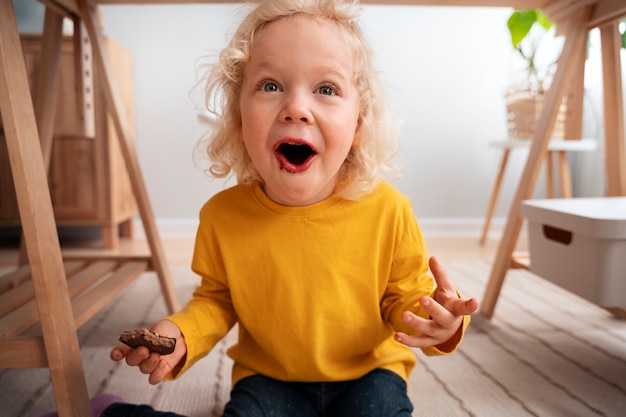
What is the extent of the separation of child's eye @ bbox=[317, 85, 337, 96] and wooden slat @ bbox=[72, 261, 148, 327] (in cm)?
49

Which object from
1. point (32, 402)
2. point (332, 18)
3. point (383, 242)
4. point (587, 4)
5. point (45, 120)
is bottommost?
point (32, 402)

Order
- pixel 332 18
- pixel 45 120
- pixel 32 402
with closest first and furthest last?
pixel 332 18, pixel 32 402, pixel 45 120

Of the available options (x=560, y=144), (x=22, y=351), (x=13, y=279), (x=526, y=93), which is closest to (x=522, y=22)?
(x=526, y=93)

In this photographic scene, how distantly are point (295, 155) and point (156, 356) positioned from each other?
29 cm

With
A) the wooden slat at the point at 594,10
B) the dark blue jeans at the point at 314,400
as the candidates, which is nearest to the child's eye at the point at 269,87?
the dark blue jeans at the point at 314,400

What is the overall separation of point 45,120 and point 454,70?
6.23 ft

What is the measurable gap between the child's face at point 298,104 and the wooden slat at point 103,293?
398 millimetres

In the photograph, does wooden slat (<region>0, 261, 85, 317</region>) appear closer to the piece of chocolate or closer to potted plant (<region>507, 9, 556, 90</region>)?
the piece of chocolate

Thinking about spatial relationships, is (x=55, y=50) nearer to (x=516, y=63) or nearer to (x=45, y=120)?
(x=45, y=120)

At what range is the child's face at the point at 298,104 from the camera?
64cm

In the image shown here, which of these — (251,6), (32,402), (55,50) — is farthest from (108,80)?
(32,402)

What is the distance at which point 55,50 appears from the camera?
3.85 ft

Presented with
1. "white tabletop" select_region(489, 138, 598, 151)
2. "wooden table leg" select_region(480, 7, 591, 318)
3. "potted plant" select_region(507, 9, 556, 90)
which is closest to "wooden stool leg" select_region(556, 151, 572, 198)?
"white tabletop" select_region(489, 138, 598, 151)

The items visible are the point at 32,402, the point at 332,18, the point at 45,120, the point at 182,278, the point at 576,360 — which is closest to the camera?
the point at 332,18
